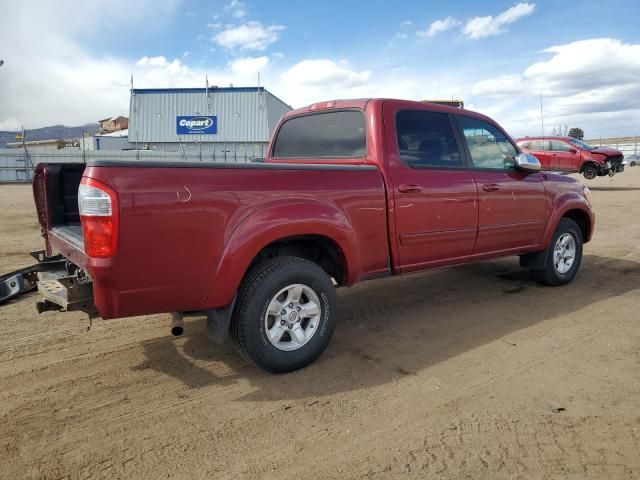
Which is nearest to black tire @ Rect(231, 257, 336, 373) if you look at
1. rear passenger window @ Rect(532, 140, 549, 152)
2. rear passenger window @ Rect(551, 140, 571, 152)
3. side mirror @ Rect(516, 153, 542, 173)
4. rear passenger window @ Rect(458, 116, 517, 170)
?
rear passenger window @ Rect(458, 116, 517, 170)

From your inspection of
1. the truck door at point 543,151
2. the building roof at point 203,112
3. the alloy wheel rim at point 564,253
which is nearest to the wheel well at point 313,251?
the alloy wheel rim at point 564,253

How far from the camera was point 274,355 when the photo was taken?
3.24 m

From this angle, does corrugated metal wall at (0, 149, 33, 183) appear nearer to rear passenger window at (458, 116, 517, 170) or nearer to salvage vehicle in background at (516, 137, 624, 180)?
salvage vehicle in background at (516, 137, 624, 180)

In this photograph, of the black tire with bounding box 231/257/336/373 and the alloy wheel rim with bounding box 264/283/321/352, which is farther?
the alloy wheel rim with bounding box 264/283/321/352

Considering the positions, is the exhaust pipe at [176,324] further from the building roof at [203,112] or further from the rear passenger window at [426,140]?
the building roof at [203,112]

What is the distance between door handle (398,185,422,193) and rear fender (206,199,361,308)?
0.63 metres

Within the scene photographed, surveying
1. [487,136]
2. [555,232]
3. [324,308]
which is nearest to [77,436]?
[324,308]

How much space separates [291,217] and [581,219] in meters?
4.30

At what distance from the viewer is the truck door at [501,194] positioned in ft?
15.1

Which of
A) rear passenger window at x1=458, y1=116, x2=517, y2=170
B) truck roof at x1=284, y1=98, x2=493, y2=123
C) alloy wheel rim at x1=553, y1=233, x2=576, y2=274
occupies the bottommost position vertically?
alloy wheel rim at x1=553, y1=233, x2=576, y2=274

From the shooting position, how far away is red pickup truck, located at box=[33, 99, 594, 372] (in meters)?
2.70

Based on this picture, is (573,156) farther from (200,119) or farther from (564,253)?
(200,119)

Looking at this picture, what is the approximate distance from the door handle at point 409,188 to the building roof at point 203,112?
3483 cm

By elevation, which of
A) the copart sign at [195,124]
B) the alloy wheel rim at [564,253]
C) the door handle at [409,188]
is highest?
the copart sign at [195,124]
